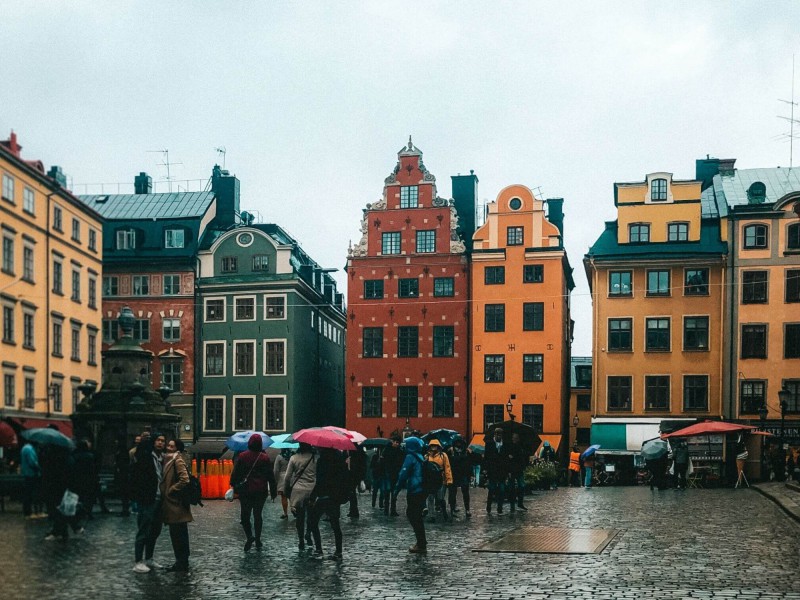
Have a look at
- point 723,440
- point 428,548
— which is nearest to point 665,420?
point 723,440

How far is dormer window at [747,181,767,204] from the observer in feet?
179

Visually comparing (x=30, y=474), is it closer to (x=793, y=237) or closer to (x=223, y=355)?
(x=223, y=355)

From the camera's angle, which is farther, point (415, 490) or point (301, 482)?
point (301, 482)

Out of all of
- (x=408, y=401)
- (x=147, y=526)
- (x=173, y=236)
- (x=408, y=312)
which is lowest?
(x=408, y=401)

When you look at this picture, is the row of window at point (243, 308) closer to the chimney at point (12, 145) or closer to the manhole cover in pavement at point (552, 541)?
the chimney at point (12, 145)

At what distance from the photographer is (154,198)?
66125mm

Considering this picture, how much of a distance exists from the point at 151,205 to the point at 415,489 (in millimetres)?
51860

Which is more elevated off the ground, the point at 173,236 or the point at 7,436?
the point at 173,236

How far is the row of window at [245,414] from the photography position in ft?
194

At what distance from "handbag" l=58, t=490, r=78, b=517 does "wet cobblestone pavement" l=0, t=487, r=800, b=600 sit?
542 millimetres

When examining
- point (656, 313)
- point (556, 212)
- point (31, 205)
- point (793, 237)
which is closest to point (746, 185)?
point (793, 237)

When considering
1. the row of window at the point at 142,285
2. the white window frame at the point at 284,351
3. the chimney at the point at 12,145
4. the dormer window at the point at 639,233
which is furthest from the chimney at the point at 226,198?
the chimney at the point at 12,145

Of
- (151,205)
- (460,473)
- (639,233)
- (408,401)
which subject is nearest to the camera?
(460,473)

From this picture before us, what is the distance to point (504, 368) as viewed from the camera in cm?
A: 5678
